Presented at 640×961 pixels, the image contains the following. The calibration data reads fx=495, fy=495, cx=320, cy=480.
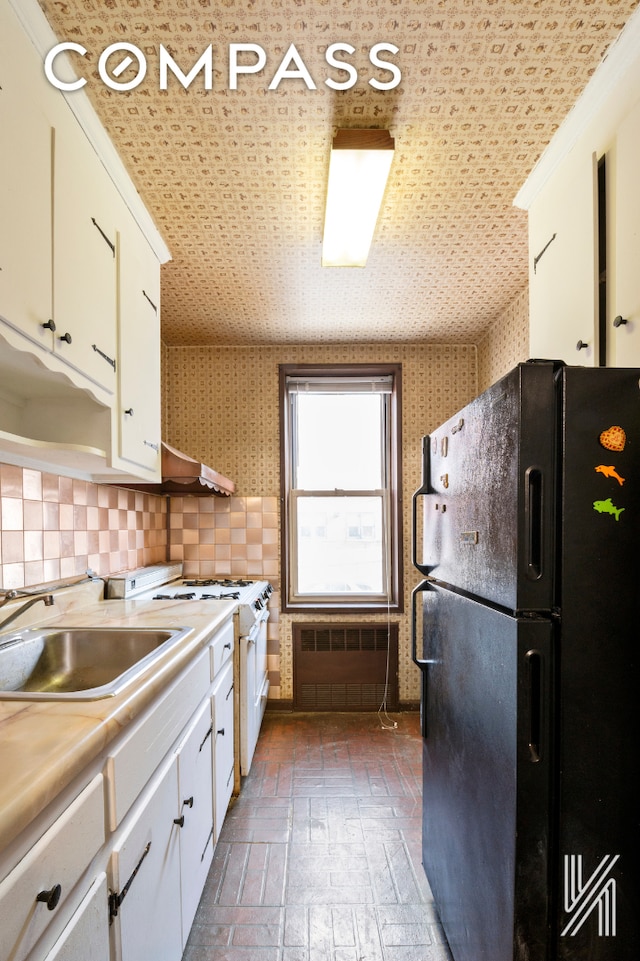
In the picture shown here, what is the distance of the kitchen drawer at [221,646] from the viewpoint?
1.90m

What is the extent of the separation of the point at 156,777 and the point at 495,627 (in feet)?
2.96

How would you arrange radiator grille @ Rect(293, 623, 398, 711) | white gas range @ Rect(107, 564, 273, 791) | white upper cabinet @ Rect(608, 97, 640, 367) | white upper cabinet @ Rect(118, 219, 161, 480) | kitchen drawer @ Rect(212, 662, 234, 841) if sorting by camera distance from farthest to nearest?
radiator grille @ Rect(293, 623, 398, 711)
white gas range @ Rect(107, 564, 273, 791)
kitchen drawer @ Rect(212, 662, 234, 841)
white upper cabinet @ Rect(118, 219, 161, 480)
white upper cabinet @ Rect(608, 97, 640, 367)

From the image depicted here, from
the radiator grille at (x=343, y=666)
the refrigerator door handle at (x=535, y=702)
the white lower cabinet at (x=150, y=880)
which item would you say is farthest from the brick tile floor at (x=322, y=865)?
the refrigerator door handle at (x=535, y=702)

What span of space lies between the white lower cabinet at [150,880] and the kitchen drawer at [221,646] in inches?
21.0

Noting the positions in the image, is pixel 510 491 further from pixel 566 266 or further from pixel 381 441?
pixel 381 441

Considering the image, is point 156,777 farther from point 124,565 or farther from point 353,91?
point 353,91

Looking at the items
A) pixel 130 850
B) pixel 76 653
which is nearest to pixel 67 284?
pixel 76 653

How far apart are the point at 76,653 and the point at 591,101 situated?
7.60 feet

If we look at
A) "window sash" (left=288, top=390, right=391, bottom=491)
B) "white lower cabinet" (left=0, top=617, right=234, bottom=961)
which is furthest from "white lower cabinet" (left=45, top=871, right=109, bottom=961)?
"window sash" (left=288, top=390, right=391, bottom=491)

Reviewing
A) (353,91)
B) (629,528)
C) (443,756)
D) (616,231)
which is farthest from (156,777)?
(353,91)

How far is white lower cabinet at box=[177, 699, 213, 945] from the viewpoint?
1.43 metres

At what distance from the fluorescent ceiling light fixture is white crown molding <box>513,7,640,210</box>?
527 mm

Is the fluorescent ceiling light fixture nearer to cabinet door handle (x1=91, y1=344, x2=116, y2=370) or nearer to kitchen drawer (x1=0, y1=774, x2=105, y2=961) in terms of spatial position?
cabinet door handle (x1=91, y1=344, x2=116, y2=370)

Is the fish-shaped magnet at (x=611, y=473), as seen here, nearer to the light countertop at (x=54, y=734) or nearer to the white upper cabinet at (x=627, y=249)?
the white upper cabinet at (x=627, y=249)
